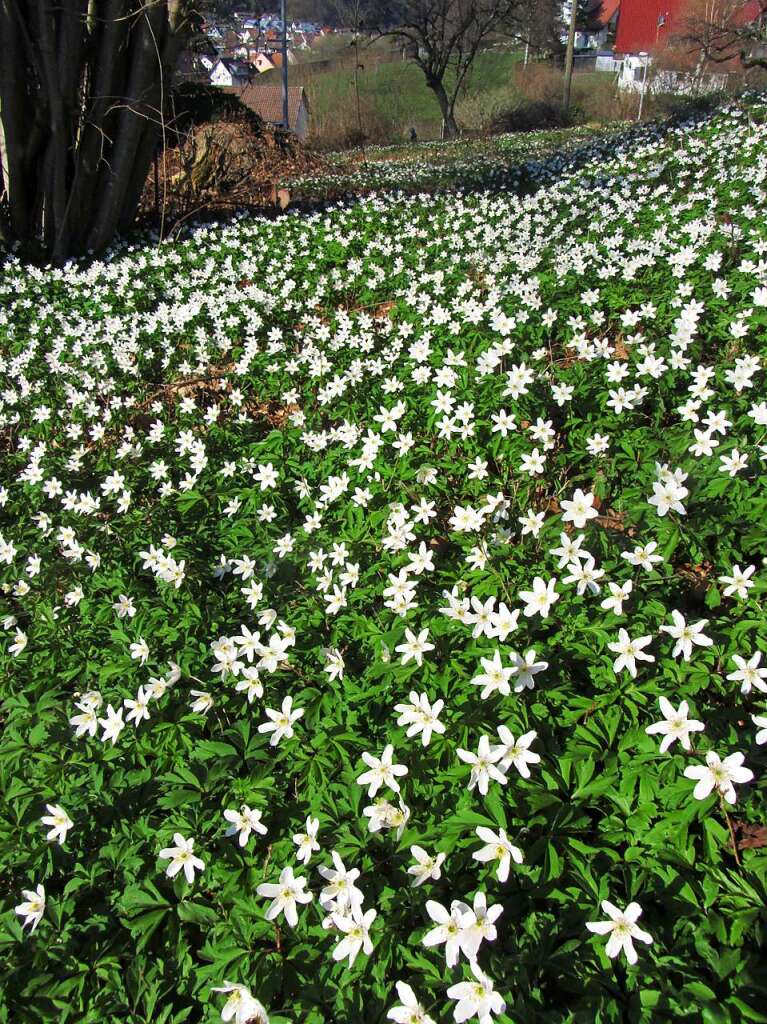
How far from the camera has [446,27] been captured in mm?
37531

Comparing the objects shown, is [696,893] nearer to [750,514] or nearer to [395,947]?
[395,947]

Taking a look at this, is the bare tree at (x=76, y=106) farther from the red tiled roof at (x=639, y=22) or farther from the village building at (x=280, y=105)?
the red tiled roof at (x=639, y=22)

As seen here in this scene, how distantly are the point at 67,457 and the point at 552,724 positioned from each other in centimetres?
420

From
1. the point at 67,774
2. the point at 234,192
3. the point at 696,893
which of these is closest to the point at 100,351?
the point at 67,774

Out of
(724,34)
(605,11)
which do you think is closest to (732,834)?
(724,34)

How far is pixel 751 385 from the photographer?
131 inches

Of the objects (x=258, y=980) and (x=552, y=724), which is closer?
(x=258, y=980)

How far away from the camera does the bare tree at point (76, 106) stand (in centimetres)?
870

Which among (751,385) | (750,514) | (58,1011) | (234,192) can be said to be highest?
(234,192)

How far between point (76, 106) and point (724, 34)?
30275mm

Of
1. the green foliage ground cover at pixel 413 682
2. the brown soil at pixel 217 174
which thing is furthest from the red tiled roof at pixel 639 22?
the green foliage ground cover at pixel 413 682

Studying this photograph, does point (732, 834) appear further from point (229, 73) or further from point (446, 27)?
point (229, 73)

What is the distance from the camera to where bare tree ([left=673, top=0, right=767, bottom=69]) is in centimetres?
2305

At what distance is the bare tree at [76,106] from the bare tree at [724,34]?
59.7 feet
